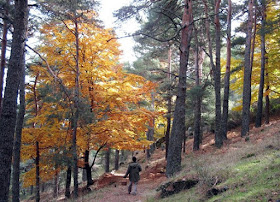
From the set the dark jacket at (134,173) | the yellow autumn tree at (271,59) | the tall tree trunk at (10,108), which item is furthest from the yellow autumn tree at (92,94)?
the yellow autumn tree at (271,59)

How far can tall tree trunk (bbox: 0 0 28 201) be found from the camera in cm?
649

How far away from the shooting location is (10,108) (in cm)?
667

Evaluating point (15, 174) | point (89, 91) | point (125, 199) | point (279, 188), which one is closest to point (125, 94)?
point (89, 91)

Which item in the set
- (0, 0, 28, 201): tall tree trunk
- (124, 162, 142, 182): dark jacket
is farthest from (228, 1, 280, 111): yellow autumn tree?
(0, 0, 28, 201): tall tree trunk

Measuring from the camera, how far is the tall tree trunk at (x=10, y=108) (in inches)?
256

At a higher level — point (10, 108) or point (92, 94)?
point (92, 94)

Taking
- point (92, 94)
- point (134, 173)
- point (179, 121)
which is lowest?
point (134, 173)

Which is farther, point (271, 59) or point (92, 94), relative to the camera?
point (271, 59)

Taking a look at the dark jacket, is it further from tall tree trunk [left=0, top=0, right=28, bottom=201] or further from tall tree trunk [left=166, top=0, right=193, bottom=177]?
tall tree trunk [left=0, top=0, right=28, bottom=201]

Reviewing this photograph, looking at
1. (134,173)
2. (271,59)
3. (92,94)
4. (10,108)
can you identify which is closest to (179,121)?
(134,173)

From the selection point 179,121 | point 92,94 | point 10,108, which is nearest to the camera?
point 10,108

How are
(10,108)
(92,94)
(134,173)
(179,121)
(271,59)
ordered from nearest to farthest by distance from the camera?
(10,108) < (134,173) < (179,121) < (92,94) < (271,59)

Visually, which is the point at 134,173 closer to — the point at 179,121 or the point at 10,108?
the point at 179,121

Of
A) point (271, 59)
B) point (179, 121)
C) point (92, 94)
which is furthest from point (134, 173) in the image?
point (271, 59)
